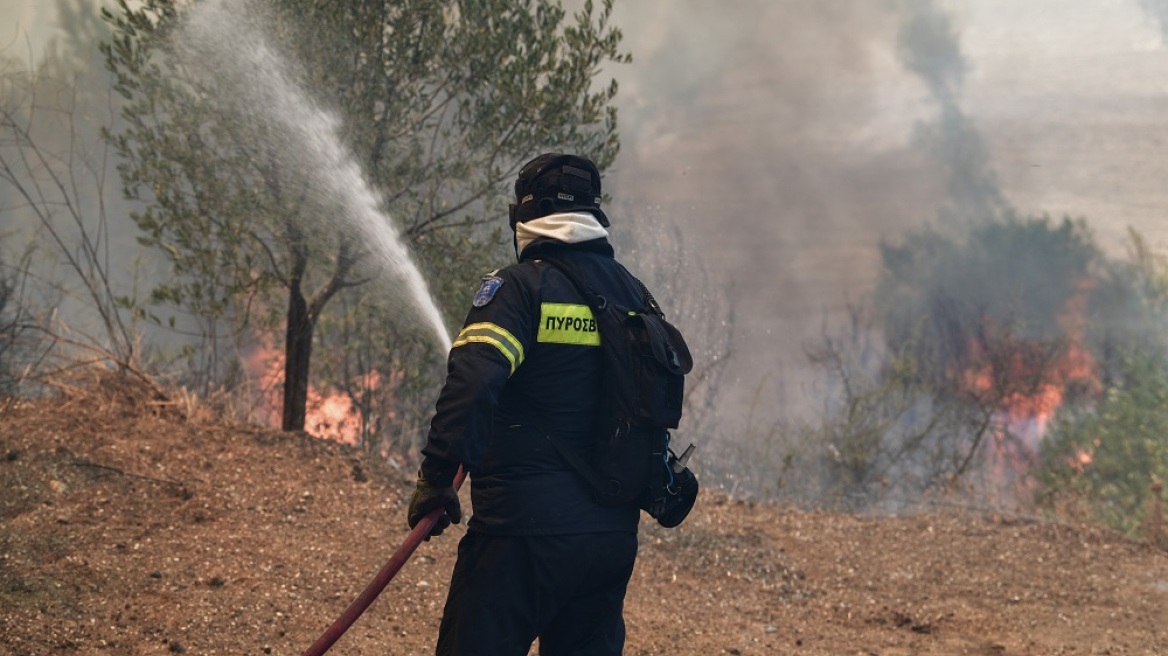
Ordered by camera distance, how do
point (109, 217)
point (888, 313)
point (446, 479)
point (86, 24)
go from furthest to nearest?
point (888, 313), point (109, 217), point (86, 24), point (446, 479)

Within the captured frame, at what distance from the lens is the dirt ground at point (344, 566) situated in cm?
496

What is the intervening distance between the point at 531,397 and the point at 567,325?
0.26 m

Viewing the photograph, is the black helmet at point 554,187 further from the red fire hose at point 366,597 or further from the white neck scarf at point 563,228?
the red fire hose at point 366,597

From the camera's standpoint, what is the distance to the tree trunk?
7477 mm

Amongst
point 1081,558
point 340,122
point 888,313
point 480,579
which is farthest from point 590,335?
Result: point 888,313

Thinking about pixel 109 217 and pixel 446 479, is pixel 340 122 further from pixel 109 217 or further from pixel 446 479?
pixel 109 217

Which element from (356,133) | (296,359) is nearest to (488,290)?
(356,133)

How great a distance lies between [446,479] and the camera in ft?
10.3

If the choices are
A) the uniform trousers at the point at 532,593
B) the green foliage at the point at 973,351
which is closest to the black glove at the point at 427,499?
the uniform trousers at the point at 532,593

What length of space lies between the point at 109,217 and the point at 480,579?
704 inches

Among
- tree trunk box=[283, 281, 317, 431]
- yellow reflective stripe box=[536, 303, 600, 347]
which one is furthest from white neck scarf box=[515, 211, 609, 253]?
tree trunk box=[283, 281, 317, 431]

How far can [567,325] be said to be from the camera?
11.0 ft

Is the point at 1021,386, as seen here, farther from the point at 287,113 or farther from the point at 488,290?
the point at 488,290

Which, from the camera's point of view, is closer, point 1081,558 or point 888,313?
point 1081,558
